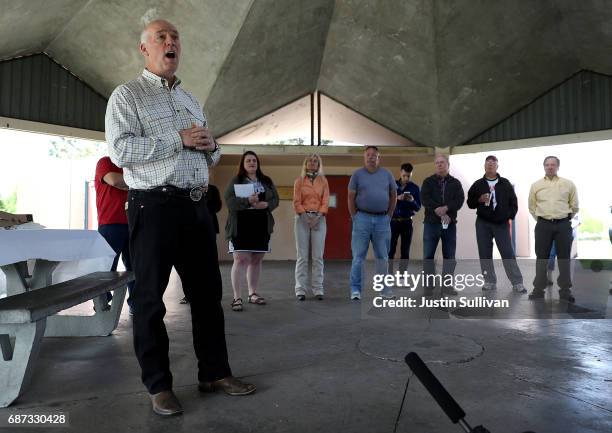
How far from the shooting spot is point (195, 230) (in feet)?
7.30

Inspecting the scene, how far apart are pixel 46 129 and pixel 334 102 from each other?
18.2 feet

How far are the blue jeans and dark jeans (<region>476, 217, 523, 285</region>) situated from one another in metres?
1.48

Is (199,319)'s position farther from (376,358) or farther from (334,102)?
(334,102)

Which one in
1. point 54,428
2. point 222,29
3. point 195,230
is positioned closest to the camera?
point 54,428

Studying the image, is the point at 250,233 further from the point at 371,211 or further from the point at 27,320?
the point at 27,320

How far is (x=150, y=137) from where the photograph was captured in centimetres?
211

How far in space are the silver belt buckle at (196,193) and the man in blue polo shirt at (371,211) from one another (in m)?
3.00

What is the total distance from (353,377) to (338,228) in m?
8.70

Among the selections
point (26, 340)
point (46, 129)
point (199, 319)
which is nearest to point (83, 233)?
point (26, 340)

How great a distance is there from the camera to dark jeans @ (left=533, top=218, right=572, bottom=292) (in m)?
5.17

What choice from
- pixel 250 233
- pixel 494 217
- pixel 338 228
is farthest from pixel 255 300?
pixel 338 228

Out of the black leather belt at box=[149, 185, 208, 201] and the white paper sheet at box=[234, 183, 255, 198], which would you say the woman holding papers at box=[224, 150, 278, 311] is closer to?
the white paper sheet at box=[234, 183, 255, 198]

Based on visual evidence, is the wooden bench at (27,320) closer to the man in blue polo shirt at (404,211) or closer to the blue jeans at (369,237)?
the blue jeans at (369,237)

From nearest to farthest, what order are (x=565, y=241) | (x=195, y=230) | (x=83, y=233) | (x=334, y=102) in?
(x=195, y=230) → (x=83, y=233) → (x=565, y=241) → (x=334, y=102)
